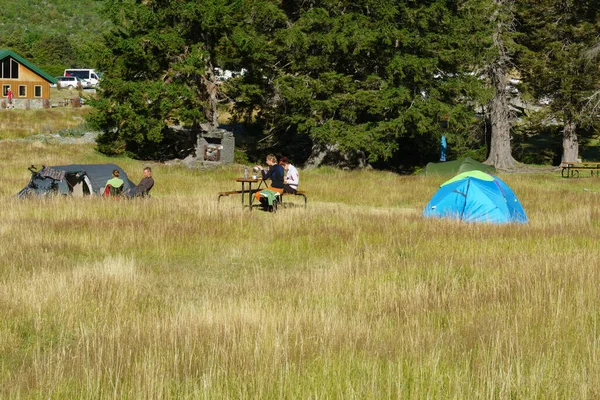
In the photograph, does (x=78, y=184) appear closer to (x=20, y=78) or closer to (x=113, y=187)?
(x=113, y=187)

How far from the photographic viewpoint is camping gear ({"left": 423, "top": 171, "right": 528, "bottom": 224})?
54.5 ft

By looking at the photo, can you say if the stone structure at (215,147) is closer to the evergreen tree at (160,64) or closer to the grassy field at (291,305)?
the evergreen tree at (160,64)

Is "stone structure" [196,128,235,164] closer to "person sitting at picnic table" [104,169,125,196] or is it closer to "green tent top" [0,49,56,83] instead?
"person sitting at picnic table" [104,169,125,196]

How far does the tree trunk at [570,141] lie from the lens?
121ft

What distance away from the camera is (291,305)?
26.8 feet

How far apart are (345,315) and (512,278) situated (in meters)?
3.15

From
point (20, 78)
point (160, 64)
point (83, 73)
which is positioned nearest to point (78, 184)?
point (160, 64)

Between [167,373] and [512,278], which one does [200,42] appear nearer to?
[512,278]

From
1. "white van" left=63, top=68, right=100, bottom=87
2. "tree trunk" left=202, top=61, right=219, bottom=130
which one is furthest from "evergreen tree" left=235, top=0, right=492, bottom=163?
"white van" left=63, top=68, right=100, bottom=87

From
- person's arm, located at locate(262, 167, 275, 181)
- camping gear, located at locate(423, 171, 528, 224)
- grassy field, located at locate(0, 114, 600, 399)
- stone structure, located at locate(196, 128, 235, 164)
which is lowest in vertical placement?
grassy field, located at locate(0, 114, 600, 399)

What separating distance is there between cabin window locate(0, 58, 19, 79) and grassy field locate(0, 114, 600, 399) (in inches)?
2129

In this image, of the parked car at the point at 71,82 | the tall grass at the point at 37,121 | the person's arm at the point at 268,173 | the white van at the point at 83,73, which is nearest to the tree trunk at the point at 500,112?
the person's arm at the point at 268,173

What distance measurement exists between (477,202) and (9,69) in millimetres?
58904

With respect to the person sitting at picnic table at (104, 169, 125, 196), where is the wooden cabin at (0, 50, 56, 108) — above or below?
above
